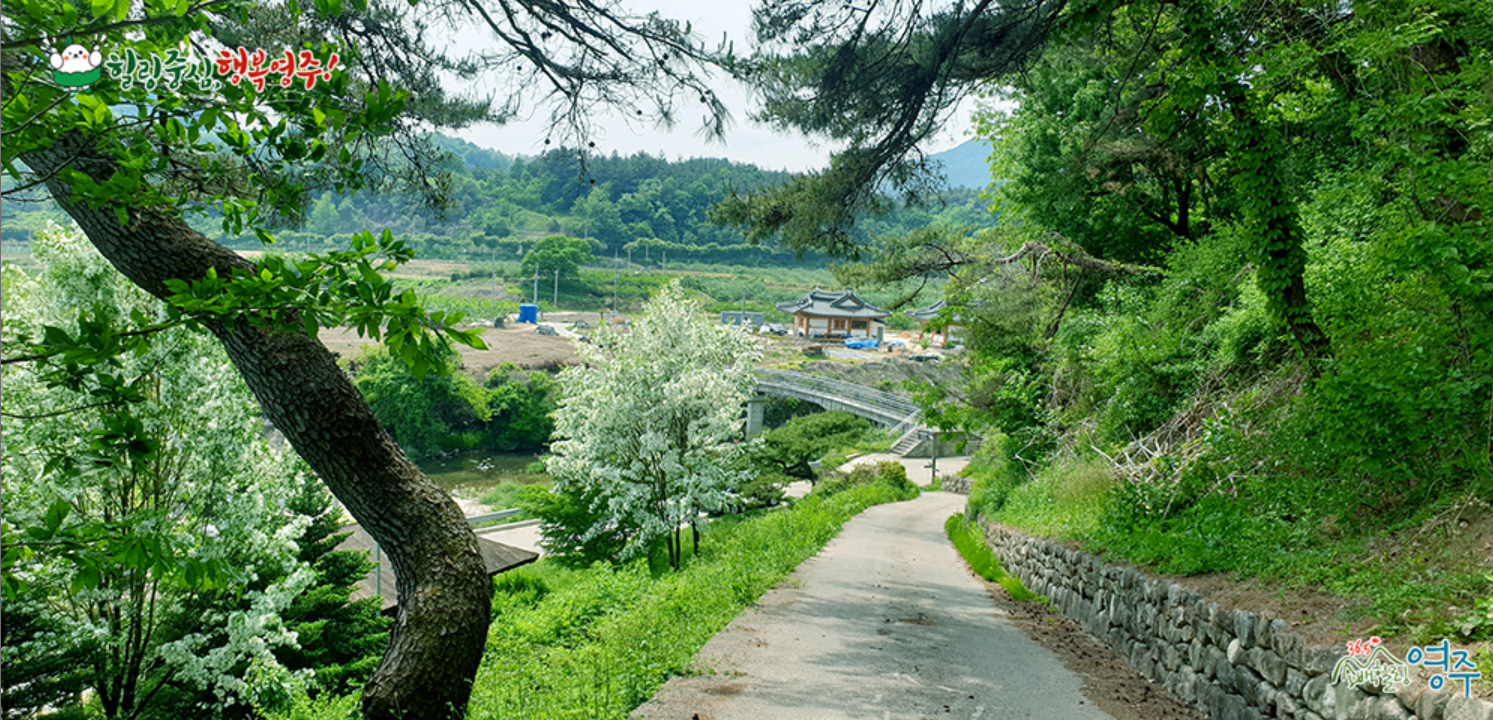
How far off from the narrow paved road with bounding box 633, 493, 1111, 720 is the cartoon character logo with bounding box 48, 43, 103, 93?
12.3ft

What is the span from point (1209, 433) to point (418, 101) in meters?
7.17

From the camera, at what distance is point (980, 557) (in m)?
13.5

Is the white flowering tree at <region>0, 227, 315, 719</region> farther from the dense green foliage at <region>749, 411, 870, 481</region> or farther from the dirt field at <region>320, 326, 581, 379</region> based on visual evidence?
the dirt field at <region>320, 326, 581, 379</region>

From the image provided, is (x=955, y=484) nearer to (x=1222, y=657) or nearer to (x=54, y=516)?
(x=1222, y=657)

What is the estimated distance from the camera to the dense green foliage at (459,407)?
3994cm

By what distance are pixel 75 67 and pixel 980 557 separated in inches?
530

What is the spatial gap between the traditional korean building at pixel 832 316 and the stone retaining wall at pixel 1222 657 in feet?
201

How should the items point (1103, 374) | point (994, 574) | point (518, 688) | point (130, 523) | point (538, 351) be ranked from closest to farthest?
point (130, 523) < point (518, 688) < point (1103, 374) < point (994, 574) < point (538, 351)

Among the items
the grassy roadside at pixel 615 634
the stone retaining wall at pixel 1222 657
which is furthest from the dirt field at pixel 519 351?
the stone retaining wall at pixel 1222 657

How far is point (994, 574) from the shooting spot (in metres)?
12.0

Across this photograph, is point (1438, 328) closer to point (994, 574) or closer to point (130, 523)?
point (130, 523)

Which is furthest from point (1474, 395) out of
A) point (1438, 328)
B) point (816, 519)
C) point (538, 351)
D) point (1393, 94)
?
point (538, 351)

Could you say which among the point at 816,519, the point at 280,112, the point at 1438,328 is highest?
the point at 280,112

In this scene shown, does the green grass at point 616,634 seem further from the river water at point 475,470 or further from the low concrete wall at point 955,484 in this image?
the river water at point 475,470
